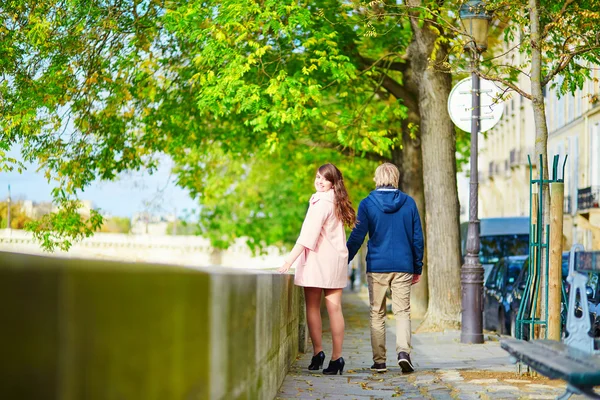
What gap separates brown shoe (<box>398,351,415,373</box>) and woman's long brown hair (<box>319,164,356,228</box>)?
129 centimetres

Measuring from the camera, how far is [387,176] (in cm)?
943

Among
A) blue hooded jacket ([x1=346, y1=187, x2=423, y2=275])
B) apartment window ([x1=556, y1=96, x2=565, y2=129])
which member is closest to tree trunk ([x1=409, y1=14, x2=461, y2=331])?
blue hooded jacket ([x1=346, y1=187, x2=423, y2=275])

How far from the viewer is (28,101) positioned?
1798cm

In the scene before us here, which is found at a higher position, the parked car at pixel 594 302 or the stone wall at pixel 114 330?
the stone wall at pixel 114 330

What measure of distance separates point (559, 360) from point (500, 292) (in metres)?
13.3

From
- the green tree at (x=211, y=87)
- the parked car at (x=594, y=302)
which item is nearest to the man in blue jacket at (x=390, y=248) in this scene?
the parked car at (x=594, y=302)

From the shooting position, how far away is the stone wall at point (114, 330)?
8.63 feet

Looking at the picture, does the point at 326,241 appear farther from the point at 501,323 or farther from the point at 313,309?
the point at 501,323

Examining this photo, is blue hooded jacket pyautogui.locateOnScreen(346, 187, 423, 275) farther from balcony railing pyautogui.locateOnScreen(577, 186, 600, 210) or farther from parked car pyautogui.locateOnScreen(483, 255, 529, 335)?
balcony railing pyautogui.locateOnScreen(577, 186, 600, 210)

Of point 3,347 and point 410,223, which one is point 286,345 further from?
Result: point 3,347

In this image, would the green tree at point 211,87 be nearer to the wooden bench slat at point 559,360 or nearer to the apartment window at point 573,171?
the wooden bench slat at point 559,360

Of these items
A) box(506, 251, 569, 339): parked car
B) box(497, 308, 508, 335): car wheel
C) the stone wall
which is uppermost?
the stone wall

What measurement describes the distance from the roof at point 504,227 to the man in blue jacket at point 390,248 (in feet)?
69.8

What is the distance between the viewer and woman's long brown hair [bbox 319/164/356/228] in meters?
9.12
